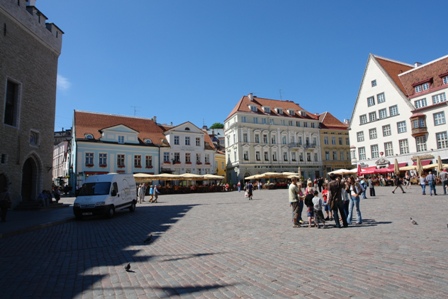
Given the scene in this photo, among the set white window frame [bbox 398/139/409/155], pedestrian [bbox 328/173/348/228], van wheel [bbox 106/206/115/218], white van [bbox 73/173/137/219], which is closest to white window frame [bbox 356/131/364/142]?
white window frame [bbox 398/139/409/155]

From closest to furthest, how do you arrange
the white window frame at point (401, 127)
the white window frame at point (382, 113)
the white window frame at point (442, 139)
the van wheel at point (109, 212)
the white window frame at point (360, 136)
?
1. the van wheel at point (109, 212)
2. the white window frame at point (442, 139)
3. the white window frame at point (401, 127)
4. the white window frame at point (382, 113)
5. the white window frame at point (360, 136)

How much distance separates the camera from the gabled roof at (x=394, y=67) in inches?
1888

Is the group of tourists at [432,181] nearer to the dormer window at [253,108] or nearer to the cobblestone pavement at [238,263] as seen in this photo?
the cobblestone pavement at [238,263]

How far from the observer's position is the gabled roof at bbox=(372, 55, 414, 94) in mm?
47956

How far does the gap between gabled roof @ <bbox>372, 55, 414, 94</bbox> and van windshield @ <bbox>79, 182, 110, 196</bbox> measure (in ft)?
151

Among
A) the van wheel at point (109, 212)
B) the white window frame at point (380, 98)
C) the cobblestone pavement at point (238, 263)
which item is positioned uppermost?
the white window frame at point (380, 98)

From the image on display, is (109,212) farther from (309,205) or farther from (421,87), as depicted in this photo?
(421,87)

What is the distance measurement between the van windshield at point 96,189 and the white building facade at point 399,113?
42001mm

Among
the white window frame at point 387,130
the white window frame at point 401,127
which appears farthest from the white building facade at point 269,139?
the white window frame at point 401,127

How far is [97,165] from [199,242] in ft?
131

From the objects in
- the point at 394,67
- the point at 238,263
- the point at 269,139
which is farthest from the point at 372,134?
the point at 238,263

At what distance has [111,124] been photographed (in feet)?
162

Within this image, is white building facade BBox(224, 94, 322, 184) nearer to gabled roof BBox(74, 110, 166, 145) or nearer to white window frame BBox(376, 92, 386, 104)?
gabled roof BBox(74, 110, 166, 145)

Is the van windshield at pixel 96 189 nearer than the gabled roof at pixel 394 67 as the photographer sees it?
Yes
